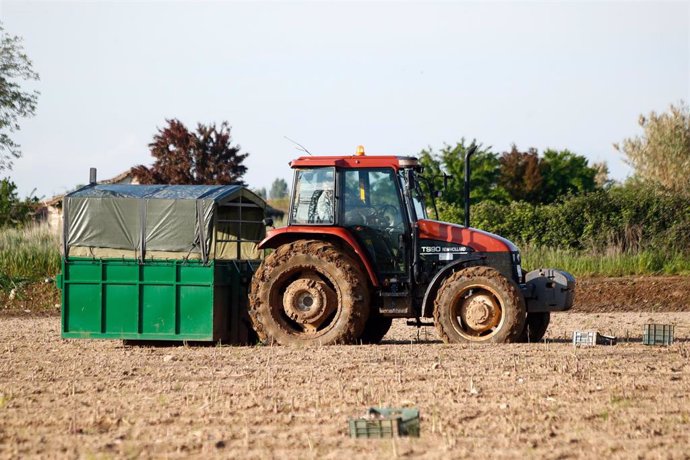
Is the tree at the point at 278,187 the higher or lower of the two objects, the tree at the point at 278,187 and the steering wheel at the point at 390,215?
the higher

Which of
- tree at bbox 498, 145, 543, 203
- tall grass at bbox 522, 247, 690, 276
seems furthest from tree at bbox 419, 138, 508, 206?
tall grass at bbox 522, 247, 690, 276

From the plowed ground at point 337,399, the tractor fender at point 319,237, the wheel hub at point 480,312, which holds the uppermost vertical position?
the tractor fender at point 319,237

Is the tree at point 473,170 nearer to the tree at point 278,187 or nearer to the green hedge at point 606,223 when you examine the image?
the green hedge at point 606,223

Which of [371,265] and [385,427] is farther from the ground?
[371,265]

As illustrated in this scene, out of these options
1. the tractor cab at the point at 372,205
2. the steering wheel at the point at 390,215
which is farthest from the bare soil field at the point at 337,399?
the steering wheel at the point at 390,215

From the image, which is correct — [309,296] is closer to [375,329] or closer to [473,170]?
[375,329]

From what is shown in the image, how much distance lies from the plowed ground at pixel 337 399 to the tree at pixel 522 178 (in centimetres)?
2953

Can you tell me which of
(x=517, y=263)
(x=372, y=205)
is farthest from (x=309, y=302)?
(x=517, y=263)

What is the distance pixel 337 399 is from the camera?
10648 mm

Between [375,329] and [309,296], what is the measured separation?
1.58 meters

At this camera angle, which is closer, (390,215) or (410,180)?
(410,180)

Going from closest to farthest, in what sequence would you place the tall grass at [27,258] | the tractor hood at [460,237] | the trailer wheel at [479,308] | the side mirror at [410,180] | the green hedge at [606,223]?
the trailer wheel at [479,308], the side mirror at [410,180], the tractor hood at [460,237], the tall grass at [27,258], the green hedge at [606,223]

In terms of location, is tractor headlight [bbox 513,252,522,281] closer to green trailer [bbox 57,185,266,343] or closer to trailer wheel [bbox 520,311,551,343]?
trailer wheel [bbox 520,311,551,343]

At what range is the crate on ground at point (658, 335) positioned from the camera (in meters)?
15.9
